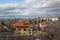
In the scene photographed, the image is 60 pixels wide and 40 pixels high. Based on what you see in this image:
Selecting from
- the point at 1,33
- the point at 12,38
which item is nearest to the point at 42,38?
the point at 12,38

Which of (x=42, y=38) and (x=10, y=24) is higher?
(x=10, y=24)

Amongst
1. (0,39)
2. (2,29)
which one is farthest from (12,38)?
(2,29)

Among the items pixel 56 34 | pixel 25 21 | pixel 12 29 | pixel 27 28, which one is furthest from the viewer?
pixel 25 21

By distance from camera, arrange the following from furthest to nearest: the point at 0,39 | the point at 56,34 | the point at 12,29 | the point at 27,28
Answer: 1. the point at 27,28
2. the point at 12,29
3. the point at 56,34
4. the point at 0,39

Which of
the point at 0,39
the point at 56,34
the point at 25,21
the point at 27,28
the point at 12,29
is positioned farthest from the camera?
the point at 25,21

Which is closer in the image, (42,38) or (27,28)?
(42,38)

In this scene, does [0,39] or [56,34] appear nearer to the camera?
[0,39]

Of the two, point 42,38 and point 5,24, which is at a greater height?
point 5,24

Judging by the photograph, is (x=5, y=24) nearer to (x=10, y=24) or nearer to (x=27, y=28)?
(x=10, y=24)

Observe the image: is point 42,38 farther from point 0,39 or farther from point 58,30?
point 0,39
